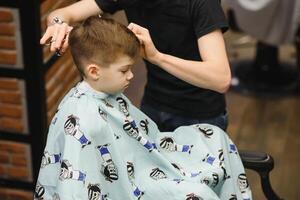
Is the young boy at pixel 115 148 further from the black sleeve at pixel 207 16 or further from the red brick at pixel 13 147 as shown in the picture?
the red brick at pixel 13 147

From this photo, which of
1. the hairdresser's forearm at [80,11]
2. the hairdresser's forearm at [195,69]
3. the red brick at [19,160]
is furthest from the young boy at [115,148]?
the red brick at [19,160]

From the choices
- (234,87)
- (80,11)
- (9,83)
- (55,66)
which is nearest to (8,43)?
(9,83)

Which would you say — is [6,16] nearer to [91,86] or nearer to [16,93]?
[16,93]

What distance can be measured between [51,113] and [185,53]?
1.14 metres

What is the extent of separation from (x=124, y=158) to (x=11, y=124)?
3.84 ft

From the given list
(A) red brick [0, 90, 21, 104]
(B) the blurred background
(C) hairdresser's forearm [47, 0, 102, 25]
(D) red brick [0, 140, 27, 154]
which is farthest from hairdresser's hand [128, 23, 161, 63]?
(D) red brick [0, 140, 27, 154]

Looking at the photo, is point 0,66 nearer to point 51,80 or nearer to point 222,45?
point 51,80

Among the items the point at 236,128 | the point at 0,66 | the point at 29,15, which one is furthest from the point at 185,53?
the point at 236,128

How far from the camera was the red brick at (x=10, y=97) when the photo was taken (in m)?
2.56

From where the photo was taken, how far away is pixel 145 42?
1.53m

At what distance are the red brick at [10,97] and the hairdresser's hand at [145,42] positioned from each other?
1.12 meters

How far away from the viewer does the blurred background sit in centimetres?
246

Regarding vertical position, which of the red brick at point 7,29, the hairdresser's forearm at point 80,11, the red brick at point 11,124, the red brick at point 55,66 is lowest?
the red brick at point 11,124

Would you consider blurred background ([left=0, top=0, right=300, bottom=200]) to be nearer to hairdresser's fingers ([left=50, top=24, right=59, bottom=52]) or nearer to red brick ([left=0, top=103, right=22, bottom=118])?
red brick ([left=0, top=103, right=22, bottom=118])
